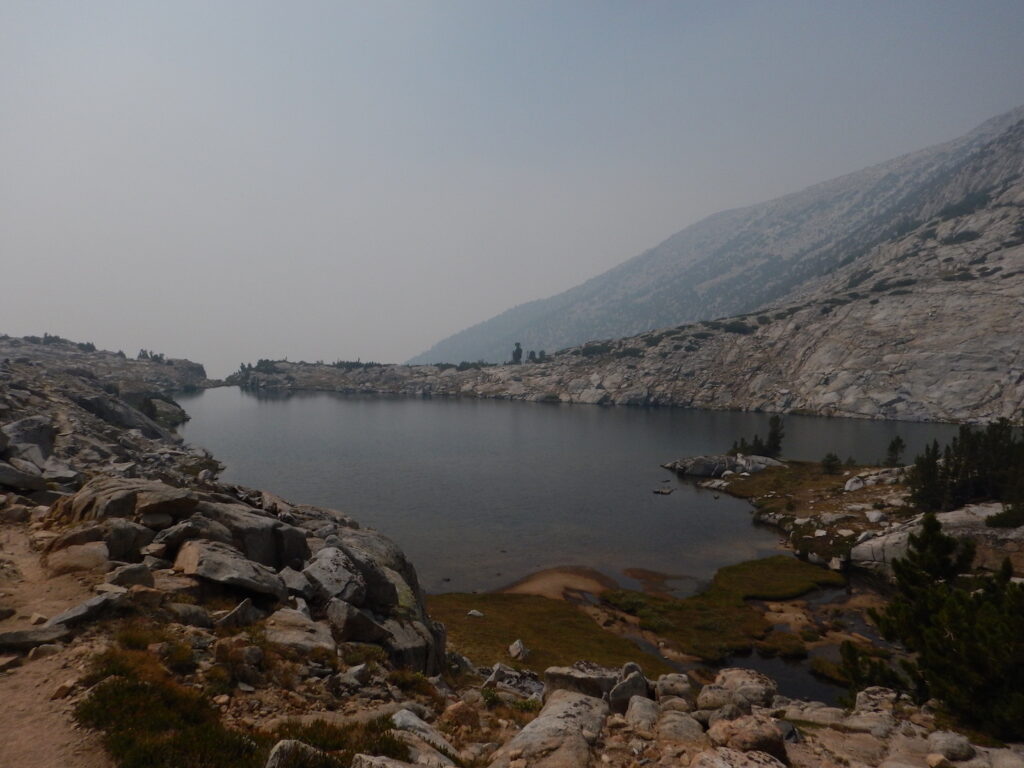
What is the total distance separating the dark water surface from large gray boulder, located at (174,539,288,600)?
4729 cm

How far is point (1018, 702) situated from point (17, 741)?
31.5 metres

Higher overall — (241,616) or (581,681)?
(241,616)

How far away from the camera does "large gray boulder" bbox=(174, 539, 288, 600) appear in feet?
68.0

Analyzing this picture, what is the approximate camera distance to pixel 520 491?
11338cm

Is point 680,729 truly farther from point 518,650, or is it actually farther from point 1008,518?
point 1008,518

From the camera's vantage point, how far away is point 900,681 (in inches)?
1061

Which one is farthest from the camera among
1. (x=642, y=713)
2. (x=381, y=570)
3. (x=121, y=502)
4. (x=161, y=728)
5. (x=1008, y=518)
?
(x=1008, y=518)

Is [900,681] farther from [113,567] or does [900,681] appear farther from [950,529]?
[950,529]

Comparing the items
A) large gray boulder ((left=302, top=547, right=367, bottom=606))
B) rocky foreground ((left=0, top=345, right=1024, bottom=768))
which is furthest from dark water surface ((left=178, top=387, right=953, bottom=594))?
rocky foreground ((left=0, top=345, right=1024, bottom=768))

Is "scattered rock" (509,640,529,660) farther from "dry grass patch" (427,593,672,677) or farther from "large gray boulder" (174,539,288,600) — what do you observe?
"large gray boulder" (174,539,288,600)

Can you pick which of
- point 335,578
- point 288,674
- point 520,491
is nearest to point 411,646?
point 335,578

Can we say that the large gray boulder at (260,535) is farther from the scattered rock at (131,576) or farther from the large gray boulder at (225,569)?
the scattered rock at (131,576)

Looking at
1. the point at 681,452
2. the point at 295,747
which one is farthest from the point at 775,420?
the point at 295,747

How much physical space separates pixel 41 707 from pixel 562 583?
6247 cm
